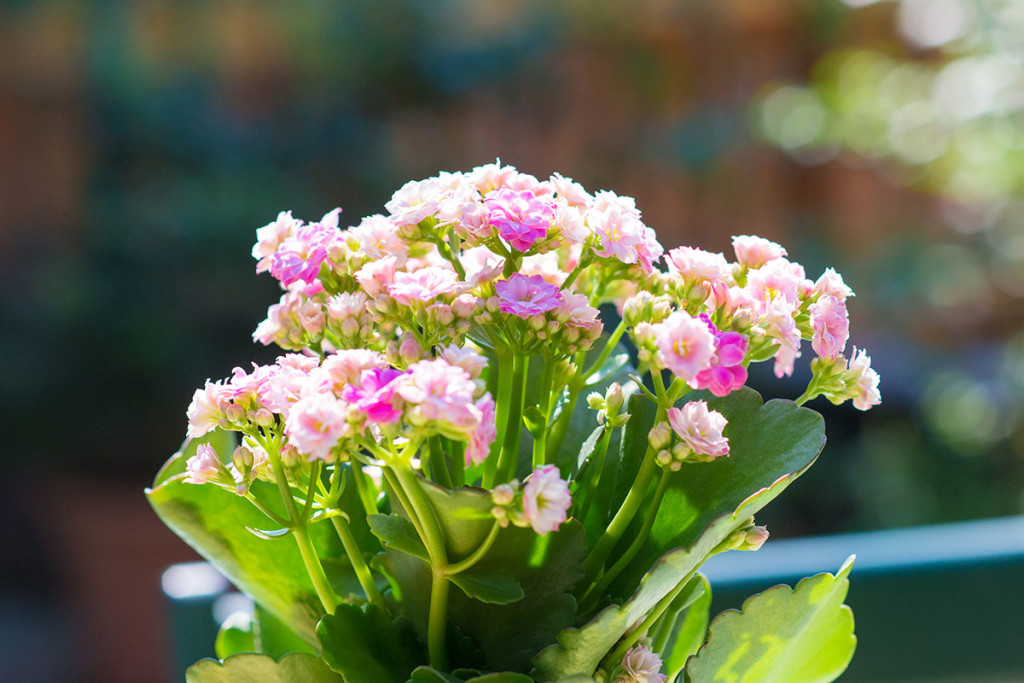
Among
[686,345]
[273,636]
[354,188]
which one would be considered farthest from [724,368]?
[354,188]

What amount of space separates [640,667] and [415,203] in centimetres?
18

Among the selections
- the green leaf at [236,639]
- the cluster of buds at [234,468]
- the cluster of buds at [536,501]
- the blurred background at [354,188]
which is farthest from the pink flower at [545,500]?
the blurred background at [354,188]

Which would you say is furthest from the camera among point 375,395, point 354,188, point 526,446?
point 354,188

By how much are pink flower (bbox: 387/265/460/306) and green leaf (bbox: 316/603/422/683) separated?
0.37ft

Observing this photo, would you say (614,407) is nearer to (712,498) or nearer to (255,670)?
(712,498)

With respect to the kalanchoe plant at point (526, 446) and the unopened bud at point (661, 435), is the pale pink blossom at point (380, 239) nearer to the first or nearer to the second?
the kalanchoe plant at point (526, 446)

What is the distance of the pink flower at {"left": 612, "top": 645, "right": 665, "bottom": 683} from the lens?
1.15 ft

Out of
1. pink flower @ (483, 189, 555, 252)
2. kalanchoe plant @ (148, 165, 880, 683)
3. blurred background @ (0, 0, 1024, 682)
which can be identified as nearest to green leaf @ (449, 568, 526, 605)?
kalanchoe plant @ (148, 165, 880, 683)

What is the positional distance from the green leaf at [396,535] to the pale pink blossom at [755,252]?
0.52ft

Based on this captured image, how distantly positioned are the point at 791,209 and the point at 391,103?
111 centimetres

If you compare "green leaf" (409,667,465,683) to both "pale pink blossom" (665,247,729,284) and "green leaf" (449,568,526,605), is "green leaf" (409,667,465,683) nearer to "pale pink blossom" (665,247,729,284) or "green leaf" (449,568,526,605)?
"green leaf" (449,568,526,605)

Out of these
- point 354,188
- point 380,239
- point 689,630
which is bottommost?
point 689,630

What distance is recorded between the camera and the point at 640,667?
1.16ft

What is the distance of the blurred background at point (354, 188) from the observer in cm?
242
